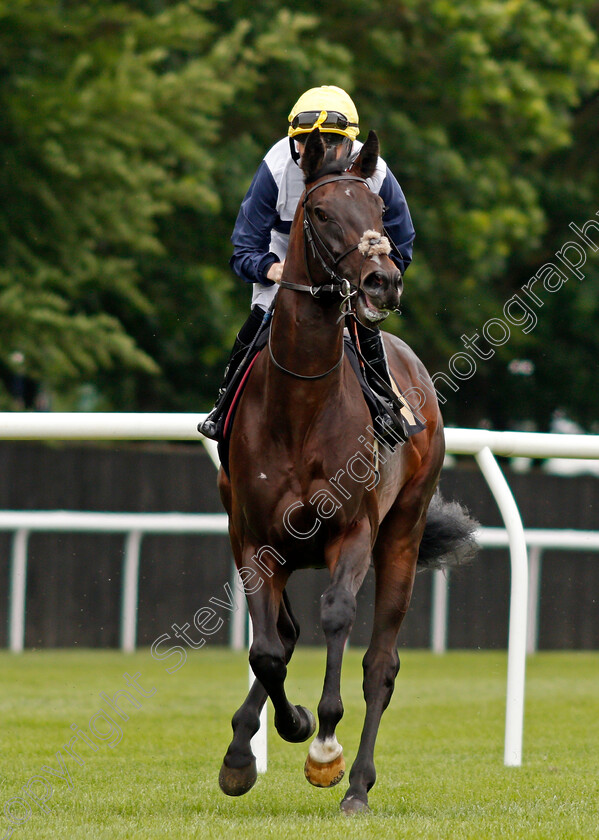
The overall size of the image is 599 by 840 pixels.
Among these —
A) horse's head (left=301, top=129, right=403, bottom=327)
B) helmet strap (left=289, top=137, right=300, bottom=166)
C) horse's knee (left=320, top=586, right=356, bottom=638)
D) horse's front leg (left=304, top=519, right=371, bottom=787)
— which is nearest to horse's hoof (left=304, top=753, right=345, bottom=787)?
horse's front leg (left=304, top=519, right=371, bottom=787)

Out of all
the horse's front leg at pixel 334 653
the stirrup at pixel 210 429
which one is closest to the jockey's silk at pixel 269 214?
the stirrup at pixel 210 429

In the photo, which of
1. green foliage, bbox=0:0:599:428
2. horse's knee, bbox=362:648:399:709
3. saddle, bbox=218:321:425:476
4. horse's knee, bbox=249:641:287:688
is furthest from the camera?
green foliage, bbox=0:0:599:428

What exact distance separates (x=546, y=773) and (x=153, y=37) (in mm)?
7977

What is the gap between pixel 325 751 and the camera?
13.6 ft

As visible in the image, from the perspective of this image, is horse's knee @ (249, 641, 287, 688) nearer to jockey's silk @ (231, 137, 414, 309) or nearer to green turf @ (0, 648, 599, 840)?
green turf @ (0, 648, 599, 840)

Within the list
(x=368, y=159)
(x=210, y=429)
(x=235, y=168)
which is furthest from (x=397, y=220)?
(x=235, y=168)

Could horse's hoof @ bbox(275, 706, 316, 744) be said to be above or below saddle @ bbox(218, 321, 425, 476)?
below

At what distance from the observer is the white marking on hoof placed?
4.15 metres

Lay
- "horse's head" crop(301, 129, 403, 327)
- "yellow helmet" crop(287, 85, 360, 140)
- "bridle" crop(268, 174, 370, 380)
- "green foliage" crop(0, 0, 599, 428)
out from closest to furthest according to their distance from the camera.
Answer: "horse's head" crop(301, 129, 403, 327)
"bridle" crop(268, 174, 370, 380)
"yellow helmet" crop(287, 85, 360, 140)
"green foliage" crop(0, 0, 599, 428)

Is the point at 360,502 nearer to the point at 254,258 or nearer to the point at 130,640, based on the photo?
the point at 254,258

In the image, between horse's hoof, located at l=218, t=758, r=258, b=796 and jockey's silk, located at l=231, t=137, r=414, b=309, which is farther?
jockey's silk, located at l=231, t=137, r=414, b=309

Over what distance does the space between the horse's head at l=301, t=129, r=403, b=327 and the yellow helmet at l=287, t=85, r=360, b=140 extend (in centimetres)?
20

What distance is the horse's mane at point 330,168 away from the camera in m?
4.27

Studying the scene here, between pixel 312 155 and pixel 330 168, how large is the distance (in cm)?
7
